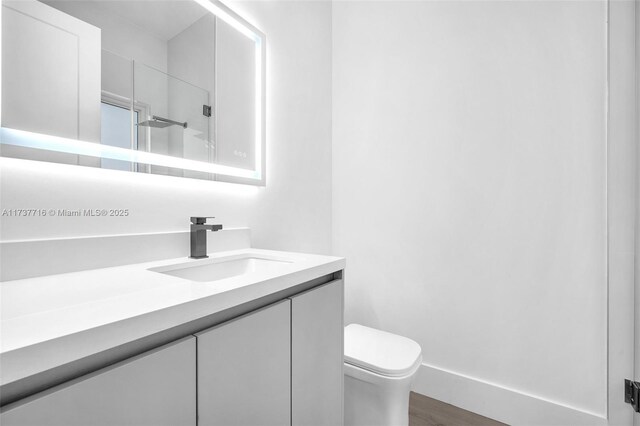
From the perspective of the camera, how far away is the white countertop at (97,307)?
41 centimetres

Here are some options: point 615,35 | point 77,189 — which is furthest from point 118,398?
point 615,35

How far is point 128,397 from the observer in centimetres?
50

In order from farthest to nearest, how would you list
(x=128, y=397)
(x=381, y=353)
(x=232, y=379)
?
1. (x=381, y=353)
2. (x=232, y=379)
3. (x=128, y=397)

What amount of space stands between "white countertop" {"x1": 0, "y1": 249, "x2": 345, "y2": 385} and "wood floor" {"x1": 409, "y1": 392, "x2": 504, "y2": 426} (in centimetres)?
113

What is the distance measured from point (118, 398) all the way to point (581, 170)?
1.76 m

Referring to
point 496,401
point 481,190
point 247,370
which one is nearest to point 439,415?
point 496,401

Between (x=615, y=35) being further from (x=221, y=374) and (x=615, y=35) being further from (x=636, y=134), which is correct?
(x=221, y=374)

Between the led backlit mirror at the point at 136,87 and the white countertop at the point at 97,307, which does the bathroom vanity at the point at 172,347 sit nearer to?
the white countertop at the point at 97,307

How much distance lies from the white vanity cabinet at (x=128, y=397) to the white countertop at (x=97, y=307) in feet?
0.15

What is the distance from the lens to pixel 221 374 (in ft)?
2.13

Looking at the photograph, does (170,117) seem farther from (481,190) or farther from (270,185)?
(481,190)

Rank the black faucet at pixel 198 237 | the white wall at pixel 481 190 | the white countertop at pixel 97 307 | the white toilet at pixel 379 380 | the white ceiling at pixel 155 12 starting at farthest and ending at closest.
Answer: the white wall at pixel 481 190, the white toilet at pixel 379 380, the black faucet at pixel 198 237, the white ceiling at pixel 155 12, the white countertop at pixel 97 307

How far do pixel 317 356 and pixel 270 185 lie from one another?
0.88 metres

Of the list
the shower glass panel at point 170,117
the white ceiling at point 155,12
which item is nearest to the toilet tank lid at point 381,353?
the shower glass panel at point 170,117
